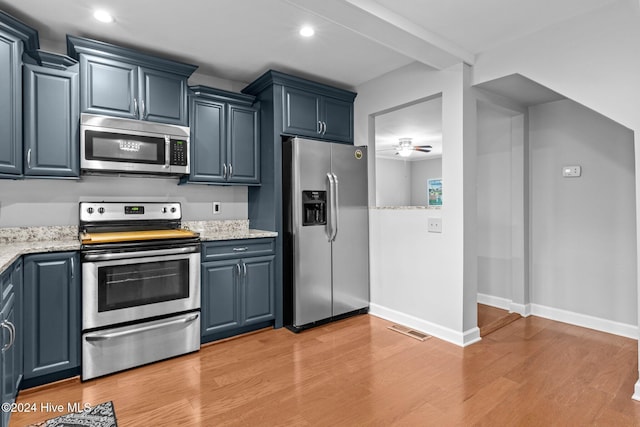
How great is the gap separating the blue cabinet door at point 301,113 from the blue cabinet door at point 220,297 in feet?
4.67

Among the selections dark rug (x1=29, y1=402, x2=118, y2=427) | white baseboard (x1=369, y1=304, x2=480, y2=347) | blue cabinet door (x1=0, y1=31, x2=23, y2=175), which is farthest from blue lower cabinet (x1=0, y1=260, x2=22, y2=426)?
white baseboard (x1=369, y1=304, x2=480, y2=347)

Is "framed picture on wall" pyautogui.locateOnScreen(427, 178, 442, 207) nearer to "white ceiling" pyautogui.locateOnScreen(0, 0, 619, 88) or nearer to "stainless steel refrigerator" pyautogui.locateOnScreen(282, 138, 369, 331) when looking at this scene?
"stainless steel refrigerator" pyautogui.locateOnScreen(282, 138, 369, 331)

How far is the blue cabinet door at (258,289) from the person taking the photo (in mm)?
3211

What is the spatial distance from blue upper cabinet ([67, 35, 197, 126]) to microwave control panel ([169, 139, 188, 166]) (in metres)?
0.17

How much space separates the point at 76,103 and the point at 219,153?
1.16m

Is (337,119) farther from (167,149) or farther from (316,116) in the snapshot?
(167,149)

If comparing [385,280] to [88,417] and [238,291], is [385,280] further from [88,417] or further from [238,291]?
[88,417]

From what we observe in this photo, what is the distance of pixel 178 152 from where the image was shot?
120 inches

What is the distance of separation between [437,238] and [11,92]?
3.37 meters

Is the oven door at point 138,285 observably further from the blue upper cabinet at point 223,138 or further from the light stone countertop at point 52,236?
the blue upper cabinet at point 223,138

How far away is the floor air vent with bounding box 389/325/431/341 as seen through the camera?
3.15 m

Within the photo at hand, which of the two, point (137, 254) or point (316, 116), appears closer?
point (137, 254)

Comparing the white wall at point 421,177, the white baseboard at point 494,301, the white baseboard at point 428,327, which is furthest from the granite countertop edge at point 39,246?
the white wall at point 421,177

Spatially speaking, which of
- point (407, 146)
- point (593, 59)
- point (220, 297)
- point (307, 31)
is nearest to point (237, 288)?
point (220, 297)
